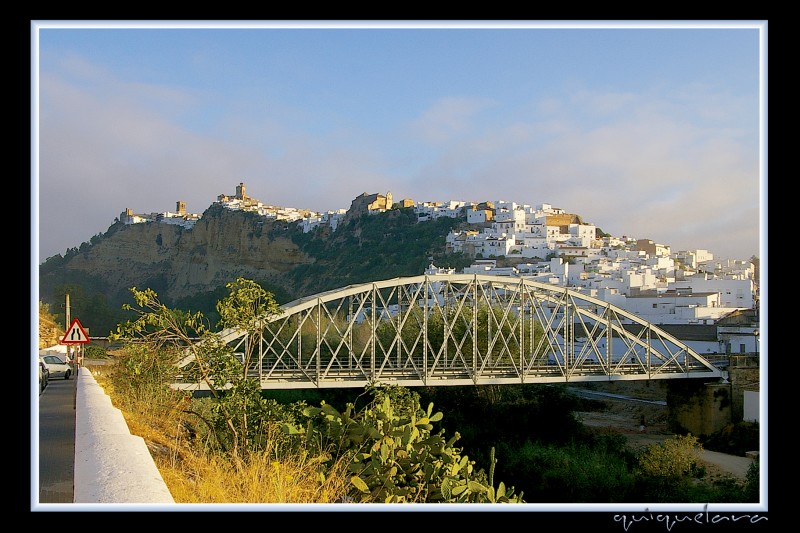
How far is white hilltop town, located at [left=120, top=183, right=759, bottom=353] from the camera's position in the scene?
118 feet

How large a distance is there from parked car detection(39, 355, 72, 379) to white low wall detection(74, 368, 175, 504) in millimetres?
11255

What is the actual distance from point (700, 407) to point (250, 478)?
25.2 m

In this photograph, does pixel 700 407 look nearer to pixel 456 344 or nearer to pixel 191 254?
pixel 456 344

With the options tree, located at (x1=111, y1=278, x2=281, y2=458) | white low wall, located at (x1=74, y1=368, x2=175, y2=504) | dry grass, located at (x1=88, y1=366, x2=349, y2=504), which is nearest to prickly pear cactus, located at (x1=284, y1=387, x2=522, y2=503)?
dry grass, located at (x1=88, y1=366, x2=349, y2=504)

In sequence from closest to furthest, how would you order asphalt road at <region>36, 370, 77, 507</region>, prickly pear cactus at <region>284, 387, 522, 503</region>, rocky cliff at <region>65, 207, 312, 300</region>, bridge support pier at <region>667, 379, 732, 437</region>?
1. asphalt road at <region>36, 370, 77, 507</region>
2. prickly pear cactus at <region>284, 387, 522, 503</region>
3. bridge support pier at <region>667, 379, 732, 437</region>
4. rocky cliff at <region>65, 207, 312, 300</region>

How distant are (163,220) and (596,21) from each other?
257 feet

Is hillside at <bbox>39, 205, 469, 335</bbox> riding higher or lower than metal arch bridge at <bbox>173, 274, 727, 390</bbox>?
higher

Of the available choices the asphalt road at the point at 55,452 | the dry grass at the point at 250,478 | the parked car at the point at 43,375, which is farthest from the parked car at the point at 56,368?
the dry grass at the point at 250,478

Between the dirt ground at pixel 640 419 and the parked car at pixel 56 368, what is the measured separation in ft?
54.5

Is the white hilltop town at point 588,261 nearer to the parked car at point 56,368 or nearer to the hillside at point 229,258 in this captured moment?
the hillside at point 229,258

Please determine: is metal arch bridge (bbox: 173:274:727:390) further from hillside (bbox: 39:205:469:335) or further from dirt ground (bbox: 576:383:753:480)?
hillside (bbox: 39:205:469:335)

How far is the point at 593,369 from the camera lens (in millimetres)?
27812
